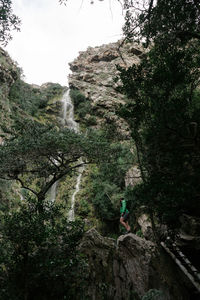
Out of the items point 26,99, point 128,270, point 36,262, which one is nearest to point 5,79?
point 26,99

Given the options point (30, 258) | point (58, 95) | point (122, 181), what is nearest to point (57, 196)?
point (122, 181)

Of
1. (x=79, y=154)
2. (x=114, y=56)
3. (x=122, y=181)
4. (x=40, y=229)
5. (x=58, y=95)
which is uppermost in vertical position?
(x=114, y=56)

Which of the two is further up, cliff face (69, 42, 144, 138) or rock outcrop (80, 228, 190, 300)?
cliff face (69, 42, 144, 138)

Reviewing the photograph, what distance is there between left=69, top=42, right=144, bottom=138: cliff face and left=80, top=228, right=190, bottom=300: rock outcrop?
20.0m

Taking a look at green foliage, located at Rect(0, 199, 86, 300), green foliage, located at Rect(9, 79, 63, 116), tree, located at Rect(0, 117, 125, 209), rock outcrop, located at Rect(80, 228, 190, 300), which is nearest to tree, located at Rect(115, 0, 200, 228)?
rock outcrop, located at Rect(80, 228, 190, 300)

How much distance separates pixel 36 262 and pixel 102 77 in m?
36.6

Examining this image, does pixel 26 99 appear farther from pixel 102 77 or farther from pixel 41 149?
pixel 41 149

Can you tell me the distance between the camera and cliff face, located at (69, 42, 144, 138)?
28969 mm

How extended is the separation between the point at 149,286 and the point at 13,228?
12.9 ft

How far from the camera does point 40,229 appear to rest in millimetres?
4074

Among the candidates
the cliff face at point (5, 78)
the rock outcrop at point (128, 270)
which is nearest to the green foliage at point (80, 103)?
the cliff face at point (5, 78)

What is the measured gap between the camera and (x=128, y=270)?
17.4ft

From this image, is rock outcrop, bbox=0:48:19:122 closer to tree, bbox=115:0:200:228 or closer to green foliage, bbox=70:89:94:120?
green foliage, bbox=70:89:94:120

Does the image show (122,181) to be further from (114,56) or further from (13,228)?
(114,56)
